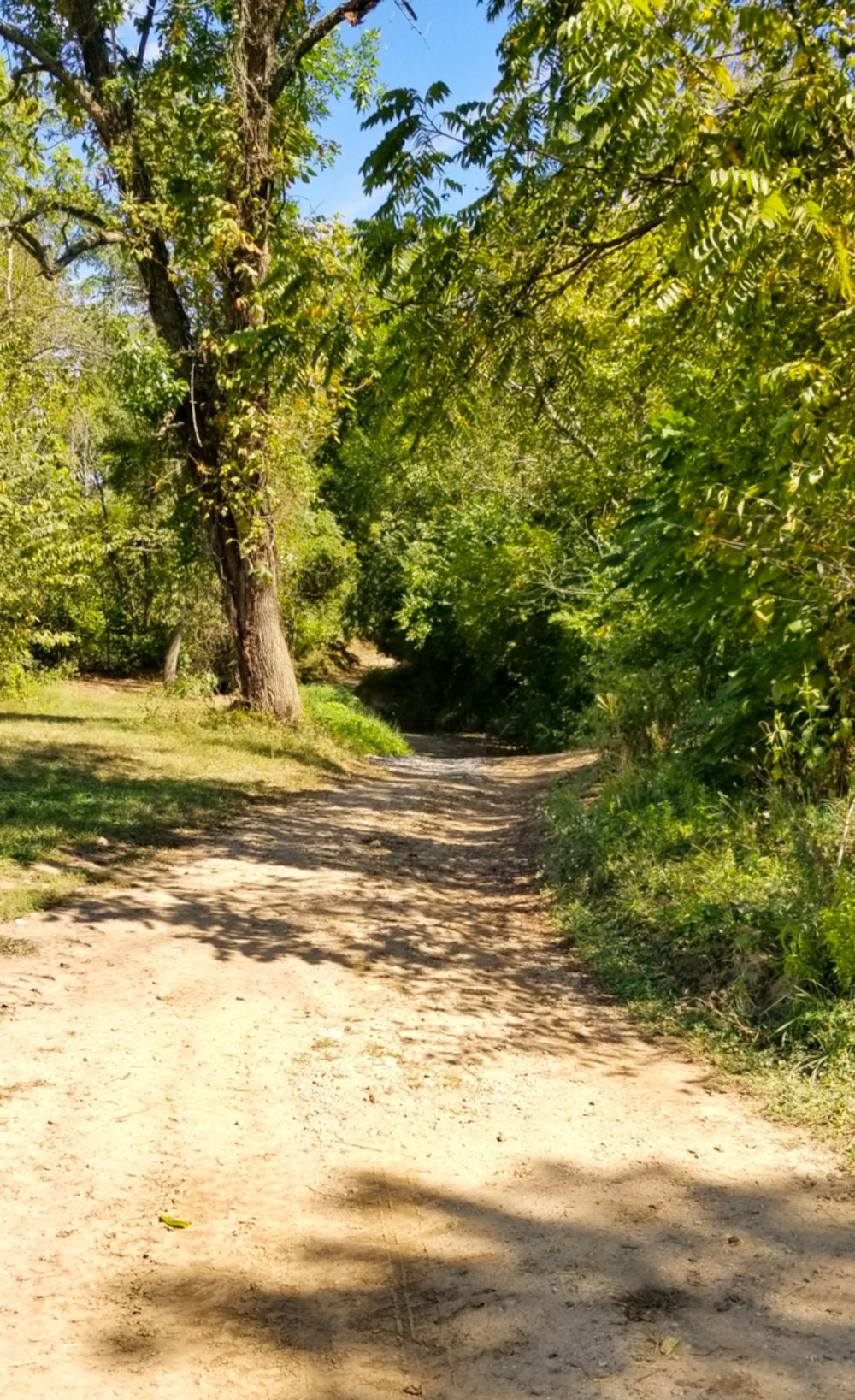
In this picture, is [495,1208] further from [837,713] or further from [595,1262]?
[837,713]

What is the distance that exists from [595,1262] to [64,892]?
472 cm

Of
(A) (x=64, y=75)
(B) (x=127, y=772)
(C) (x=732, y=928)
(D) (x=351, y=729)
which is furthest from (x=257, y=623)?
(C) (x=732, y=928)

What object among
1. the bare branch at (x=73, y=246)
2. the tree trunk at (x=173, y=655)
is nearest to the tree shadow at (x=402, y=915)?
the bare branch at (x=73, y=246)

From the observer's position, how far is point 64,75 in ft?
44.5

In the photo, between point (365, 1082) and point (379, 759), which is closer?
point (365, 1082)

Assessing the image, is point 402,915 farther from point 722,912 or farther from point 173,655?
point 173,655

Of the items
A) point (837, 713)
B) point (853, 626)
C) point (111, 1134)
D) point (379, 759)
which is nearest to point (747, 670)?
point (837, 713)

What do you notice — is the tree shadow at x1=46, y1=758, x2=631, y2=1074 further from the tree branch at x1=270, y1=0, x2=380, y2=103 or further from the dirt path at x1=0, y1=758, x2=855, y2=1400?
the tree branch at x1=270, y1=0, x2=380, y2=103

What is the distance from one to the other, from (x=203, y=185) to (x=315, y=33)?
7.78ft

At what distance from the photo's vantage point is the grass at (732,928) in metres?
4.39

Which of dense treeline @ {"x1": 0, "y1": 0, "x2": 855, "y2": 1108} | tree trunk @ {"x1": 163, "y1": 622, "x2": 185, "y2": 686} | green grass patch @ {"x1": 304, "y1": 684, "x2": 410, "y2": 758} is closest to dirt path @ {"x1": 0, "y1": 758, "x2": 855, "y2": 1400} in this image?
dense treeline @ {"x1": 0, "y1": 0, "x2": 855, "y2": 1108}

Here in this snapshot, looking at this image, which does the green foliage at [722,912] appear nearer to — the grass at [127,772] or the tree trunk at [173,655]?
the grass at [127,772]

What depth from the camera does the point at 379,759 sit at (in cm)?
1717

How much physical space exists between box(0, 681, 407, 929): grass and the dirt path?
1321 millimetres
